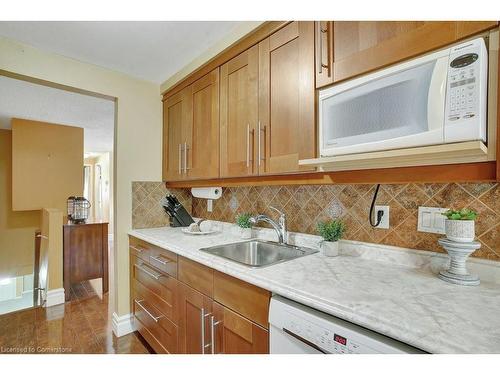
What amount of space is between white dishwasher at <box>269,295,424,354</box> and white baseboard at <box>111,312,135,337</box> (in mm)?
1795

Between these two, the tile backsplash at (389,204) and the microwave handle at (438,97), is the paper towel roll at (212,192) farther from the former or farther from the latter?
the microwave handle at (438,97)

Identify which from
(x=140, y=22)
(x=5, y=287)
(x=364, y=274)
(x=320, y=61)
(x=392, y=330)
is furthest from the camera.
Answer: (x=5, y=287)

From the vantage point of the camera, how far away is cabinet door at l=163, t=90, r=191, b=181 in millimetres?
2178

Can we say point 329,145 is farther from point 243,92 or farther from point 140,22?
point 140,22

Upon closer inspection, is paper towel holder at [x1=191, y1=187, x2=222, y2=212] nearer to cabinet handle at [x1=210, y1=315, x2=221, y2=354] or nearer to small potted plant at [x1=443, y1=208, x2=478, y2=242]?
cabinet handle at [x1=210, y1=315, x2=221, y2=354]

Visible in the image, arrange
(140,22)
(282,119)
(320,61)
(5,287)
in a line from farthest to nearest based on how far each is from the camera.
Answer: (5,287) → (140,22) → (282,119) → (320,61)

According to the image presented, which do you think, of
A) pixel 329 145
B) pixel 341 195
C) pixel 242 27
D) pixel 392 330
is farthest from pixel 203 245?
pixel 242 27

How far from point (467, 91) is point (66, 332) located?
10.3 feet

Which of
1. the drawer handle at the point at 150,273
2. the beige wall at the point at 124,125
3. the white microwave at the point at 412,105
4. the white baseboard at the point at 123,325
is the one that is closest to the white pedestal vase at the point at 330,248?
the white microwave at the point at 412,105

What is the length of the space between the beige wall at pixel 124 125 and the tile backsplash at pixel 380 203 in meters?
0.90

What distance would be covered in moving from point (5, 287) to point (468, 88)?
242 inches

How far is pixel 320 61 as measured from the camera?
3.88ft

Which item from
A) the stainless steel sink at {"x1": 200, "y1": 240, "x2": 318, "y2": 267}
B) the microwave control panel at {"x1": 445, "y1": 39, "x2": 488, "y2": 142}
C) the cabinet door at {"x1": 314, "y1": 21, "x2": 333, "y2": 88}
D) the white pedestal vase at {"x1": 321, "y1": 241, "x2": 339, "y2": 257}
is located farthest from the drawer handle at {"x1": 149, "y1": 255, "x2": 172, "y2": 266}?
the microwave control panel at {"x1": 445, "y1": 39, "x2": 488, "y2": 142}

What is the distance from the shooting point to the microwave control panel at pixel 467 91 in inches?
29.8
